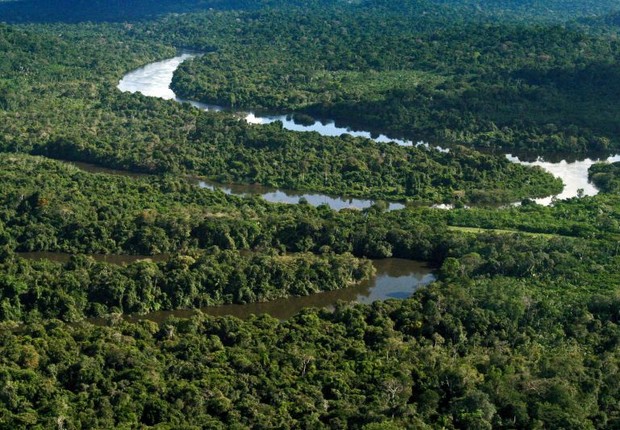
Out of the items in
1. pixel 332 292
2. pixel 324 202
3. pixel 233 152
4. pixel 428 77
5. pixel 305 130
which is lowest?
pixel 305 130

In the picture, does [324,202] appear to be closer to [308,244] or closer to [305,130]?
[308,244]

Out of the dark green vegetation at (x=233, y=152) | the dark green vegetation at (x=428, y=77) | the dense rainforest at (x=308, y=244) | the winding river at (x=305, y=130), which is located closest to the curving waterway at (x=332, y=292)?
the dense rainforest at (x=308, y=244)

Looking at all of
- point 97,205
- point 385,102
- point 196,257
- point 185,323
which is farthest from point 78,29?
point 185,323

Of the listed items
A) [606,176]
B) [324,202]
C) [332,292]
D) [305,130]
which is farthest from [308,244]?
[305,130]

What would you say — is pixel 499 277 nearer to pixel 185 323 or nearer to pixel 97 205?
pixel 185 323

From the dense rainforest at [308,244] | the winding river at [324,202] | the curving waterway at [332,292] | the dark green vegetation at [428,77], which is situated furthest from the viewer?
the dark green vegetation at [428,77]

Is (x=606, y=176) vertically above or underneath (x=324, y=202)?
above

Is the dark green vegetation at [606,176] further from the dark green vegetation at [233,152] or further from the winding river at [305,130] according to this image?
the dark green vegetation at [233,152]
